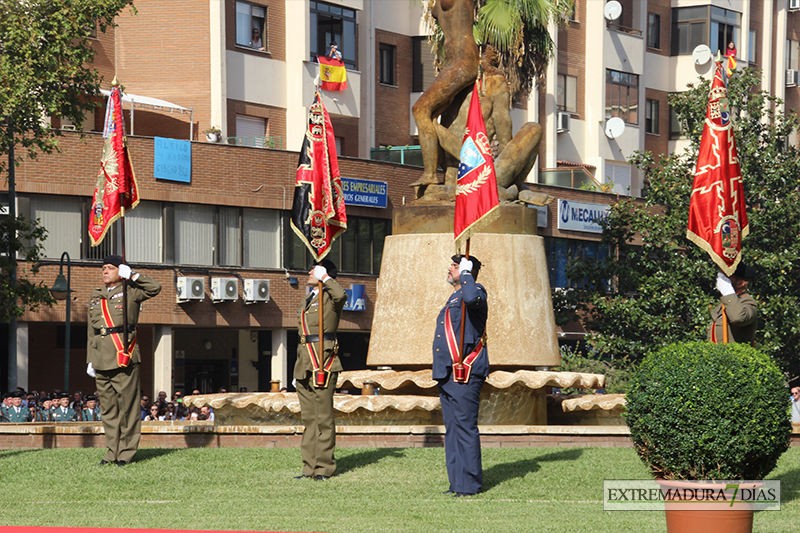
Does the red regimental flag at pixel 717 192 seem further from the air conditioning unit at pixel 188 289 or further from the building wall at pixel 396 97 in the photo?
the building wall at pixel 396 97

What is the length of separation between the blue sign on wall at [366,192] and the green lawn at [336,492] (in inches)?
951

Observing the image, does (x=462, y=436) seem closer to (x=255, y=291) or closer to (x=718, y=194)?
(x=718, y=194)

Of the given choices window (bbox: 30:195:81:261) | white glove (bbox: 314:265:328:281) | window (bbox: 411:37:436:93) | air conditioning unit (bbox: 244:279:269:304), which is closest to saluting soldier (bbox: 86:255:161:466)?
white glove (bbox: 314:265:328:281)

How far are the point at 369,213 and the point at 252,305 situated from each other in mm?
4771

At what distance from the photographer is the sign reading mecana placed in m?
44.3

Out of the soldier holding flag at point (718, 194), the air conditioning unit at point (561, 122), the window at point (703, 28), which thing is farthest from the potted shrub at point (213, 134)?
the soldier holding flag at point (718, 194)

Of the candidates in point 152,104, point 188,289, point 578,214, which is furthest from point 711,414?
point 578,214

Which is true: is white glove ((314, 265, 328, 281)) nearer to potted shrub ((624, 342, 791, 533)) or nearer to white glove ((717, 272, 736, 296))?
white glove ((717, 272, 736, 296))

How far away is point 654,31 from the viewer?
52000 mm

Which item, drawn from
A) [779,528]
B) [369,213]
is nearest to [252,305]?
[369,213]

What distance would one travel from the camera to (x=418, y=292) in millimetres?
15945

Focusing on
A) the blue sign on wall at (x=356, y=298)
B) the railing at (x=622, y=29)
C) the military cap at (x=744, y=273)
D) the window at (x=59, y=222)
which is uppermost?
the railing at (x=622, y=29)

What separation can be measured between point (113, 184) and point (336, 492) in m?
4.98

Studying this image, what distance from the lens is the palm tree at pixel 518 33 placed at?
109 ft
